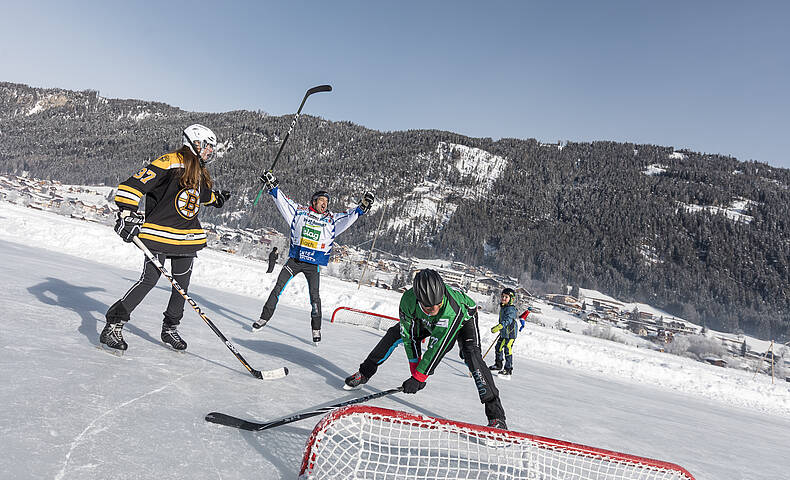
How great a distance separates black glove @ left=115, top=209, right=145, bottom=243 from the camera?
3.27 m

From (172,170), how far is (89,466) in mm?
2396

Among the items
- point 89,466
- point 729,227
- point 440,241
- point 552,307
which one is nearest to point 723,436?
point 89,466

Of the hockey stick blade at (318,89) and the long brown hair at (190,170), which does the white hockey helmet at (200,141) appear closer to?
the long brown hair at (190,170)

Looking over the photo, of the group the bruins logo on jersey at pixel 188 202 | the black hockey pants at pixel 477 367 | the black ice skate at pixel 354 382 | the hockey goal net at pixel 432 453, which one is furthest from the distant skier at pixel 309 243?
the hockey goal net at pixel 432 453

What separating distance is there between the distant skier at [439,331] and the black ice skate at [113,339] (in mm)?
2536

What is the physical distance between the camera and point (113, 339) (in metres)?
3.57

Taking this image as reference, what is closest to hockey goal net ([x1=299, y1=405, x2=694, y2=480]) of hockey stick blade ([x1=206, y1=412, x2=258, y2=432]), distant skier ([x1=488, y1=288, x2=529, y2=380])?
hockey stick blade ([x1=206, y1=412, x2=258, y2=432])

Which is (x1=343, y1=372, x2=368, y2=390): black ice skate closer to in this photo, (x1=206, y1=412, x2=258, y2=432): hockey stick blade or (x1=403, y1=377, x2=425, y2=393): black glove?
(x1=403, y1=377, x2=425, y2=393): black glove

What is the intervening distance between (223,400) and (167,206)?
176 cm

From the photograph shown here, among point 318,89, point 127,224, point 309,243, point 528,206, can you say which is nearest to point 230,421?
point 127,224

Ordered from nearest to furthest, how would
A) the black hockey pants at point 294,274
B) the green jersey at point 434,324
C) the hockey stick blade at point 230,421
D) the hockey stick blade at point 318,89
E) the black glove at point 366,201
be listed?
the hockey stick blade at point 230,421 → the green jersey at point 434,324 → the black glove at point 366,201 → the black hockey pants at point 294,274 → the hockey stick blade at point 318,89

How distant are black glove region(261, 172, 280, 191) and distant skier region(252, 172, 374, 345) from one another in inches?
6.4

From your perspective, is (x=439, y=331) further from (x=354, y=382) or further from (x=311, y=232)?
(x=311, y=232)

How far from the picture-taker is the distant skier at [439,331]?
3.08 metres
